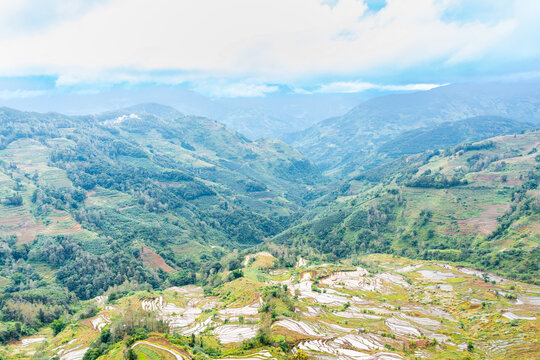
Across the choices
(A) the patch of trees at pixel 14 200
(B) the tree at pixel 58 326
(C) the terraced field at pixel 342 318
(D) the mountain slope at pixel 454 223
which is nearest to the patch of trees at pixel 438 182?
(D) the mountain slope at pixel 454 223

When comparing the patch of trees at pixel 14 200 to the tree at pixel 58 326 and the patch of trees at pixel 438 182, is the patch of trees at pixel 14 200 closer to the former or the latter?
the tree at pixel 58 326

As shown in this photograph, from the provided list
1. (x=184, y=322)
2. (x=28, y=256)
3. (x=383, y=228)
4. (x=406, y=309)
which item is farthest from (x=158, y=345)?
(x=383, y=228)

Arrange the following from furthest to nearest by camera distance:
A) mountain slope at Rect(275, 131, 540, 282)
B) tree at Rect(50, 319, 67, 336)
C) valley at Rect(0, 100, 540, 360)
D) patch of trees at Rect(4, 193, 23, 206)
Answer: patch of trees at Rect(4, 193, 23, 206)
mountain slope at Rect(275, 131, 540, 282)
tree at Rect(50, 319, 67, 336)
valley at Rect(0, 100, 540, 360)

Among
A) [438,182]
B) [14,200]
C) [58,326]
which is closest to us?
[58,326]

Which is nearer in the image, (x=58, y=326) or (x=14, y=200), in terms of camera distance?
(x=58, y=326)

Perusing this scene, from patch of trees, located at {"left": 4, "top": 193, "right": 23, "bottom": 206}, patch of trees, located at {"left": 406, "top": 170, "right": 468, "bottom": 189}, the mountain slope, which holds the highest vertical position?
patch of trees, located at {"left": 4, "top": 193, "right": 23, "bottom": 206}

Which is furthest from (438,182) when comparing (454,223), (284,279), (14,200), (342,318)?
(14,200)

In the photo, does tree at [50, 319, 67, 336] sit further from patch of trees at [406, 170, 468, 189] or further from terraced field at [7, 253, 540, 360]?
patch of trees at [406, 170, 468, 189]

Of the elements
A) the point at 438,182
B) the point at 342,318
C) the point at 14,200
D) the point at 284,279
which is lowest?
the point at 284,279

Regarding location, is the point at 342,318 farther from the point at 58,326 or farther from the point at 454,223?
the point at 454,223

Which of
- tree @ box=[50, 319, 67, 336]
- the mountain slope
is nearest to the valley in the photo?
tree @ box=[50, 319, 67, 336]

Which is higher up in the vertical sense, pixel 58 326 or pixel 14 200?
pixel 14 200
